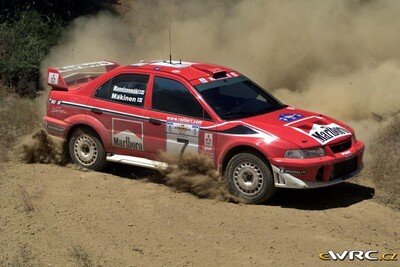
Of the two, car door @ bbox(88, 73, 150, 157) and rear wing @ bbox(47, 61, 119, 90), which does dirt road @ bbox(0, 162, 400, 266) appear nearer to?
car door @ bbox(88, 73, 150, 157)

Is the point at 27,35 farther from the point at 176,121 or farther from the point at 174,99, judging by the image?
the point at 176,121

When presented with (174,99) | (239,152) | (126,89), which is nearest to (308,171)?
(239,152)

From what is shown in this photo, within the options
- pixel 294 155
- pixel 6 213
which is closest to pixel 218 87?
pixel 294 155

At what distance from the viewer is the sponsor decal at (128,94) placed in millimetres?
A: 8703

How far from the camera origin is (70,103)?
929cm

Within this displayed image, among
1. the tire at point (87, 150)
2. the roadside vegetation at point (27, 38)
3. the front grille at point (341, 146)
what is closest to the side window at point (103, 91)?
the tire at point (87, 150)

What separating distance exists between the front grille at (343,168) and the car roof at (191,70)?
2.03 meters

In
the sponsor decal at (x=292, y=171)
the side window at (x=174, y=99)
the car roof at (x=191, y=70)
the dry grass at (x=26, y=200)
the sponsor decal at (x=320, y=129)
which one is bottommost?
the dry grass at (x=26, y=200)

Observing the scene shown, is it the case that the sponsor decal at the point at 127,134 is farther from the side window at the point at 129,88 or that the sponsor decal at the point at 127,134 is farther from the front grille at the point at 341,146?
the front grille at the point at 341,146

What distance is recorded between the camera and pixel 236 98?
854cm

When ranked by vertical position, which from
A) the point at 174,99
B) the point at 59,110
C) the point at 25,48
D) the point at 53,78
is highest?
the point at 25,48

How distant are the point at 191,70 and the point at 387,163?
118 inches

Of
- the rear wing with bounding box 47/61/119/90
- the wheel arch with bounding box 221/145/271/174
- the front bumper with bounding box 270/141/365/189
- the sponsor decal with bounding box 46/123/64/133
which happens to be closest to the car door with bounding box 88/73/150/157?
the sponsor decal with bounding box 46/123/64/133

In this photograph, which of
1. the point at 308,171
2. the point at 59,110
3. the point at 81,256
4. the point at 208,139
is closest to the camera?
the point at 81,256
